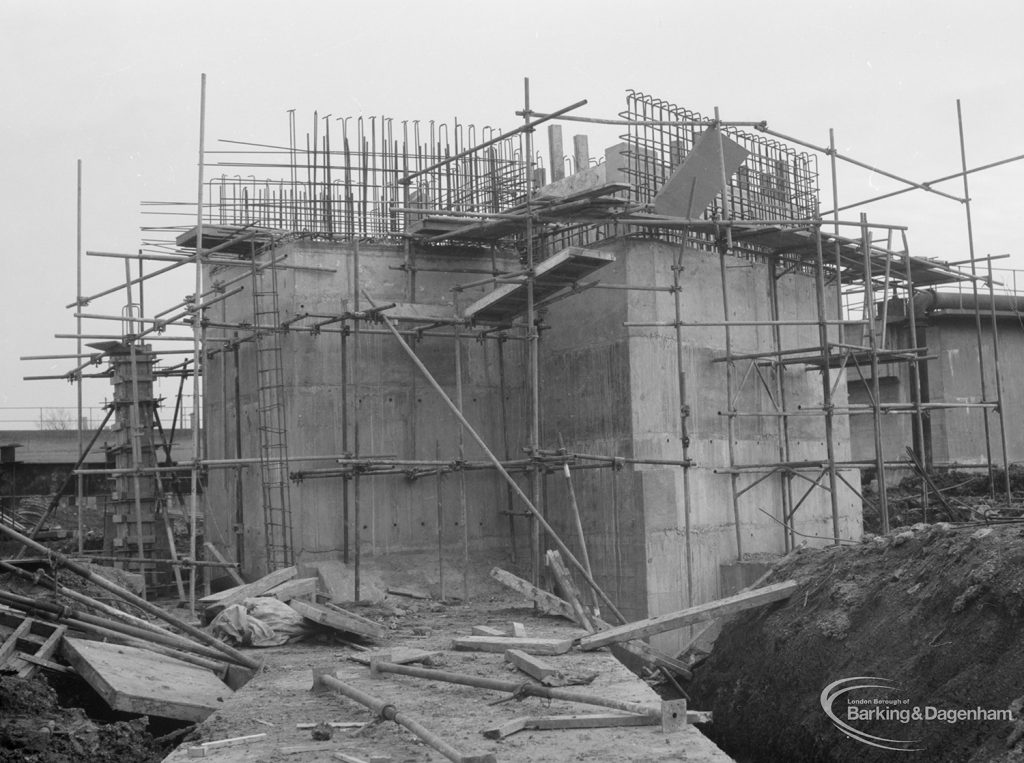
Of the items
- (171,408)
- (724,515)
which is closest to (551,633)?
(724,515)

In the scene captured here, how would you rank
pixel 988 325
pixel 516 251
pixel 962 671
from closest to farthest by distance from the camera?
1. pixel 962 671
2. pixel 516 251
3. pixel 988 325

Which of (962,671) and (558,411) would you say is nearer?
(962,671)

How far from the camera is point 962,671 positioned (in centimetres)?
1009

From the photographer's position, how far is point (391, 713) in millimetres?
9047

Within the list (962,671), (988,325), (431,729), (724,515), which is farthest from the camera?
(988,325)

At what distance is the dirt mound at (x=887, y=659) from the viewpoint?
31.9ft

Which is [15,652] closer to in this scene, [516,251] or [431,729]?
[431,729]

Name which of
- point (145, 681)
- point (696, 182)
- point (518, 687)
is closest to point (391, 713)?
point (518, 687)

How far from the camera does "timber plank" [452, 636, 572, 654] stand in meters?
12.5

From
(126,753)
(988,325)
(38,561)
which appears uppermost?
(988,325)

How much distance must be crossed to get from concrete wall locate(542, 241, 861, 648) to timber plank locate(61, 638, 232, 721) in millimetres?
7086

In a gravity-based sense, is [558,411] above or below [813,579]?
above

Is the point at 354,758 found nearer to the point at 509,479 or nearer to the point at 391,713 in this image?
the point at 391,713

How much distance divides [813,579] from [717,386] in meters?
4.95
